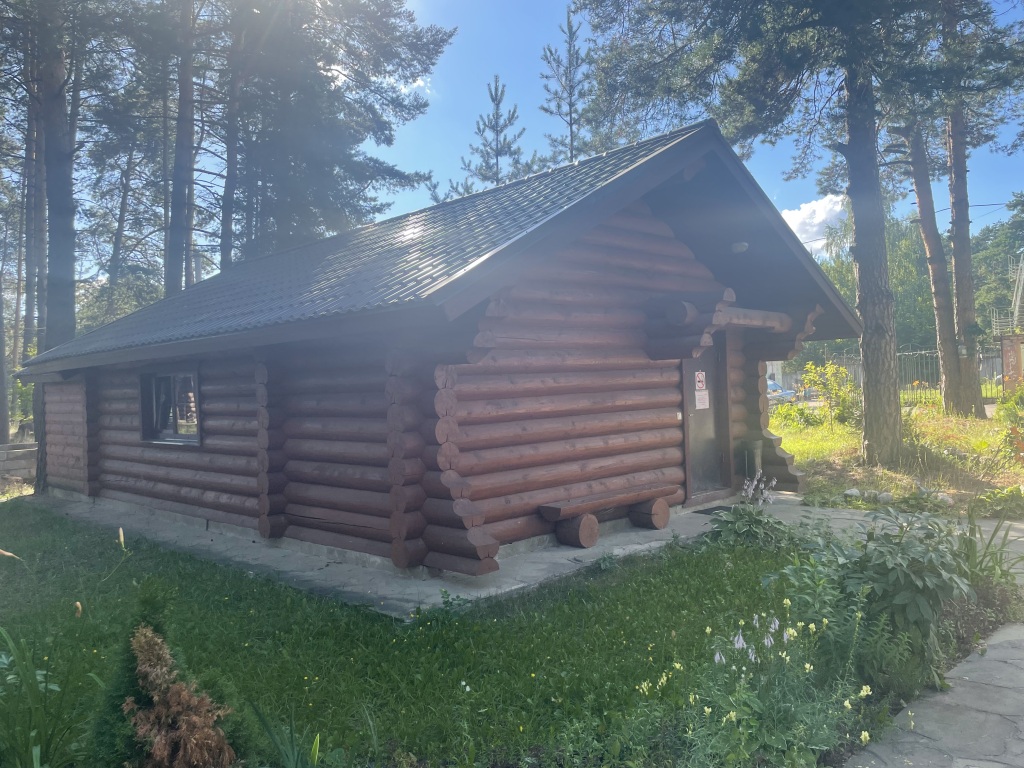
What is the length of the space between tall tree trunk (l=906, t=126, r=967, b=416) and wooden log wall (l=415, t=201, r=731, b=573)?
10486 mm

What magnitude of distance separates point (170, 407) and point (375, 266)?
4736 millimetres

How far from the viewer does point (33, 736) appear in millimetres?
2820

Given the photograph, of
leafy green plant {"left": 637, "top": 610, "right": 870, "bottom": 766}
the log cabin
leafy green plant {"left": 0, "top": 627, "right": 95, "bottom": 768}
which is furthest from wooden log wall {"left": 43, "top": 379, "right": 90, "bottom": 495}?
leafy green plant {"left": 637, "top": 610, "right": 870, "bottom": 766}

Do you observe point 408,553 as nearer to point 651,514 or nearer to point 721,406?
point 651,514

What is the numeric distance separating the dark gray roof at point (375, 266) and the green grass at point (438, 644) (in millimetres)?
2425

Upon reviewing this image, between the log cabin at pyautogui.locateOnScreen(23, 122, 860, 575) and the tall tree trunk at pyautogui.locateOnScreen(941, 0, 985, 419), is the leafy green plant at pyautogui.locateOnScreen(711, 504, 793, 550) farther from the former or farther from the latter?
the tall tree trunk at pyautogui.locateOnScreen(941, 0, 985, 419)

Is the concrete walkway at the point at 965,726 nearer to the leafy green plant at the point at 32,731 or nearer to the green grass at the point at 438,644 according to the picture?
the green grass at the point at 438,644

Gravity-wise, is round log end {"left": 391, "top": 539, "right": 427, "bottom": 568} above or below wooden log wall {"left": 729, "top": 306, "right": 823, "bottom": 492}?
below

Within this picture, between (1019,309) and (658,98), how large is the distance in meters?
32.1

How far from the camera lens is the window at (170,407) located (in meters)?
10.2

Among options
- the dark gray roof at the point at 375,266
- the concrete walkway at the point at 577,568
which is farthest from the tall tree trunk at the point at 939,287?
the dark gray roof at the point at 375,266

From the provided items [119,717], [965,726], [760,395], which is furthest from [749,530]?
[119,717]

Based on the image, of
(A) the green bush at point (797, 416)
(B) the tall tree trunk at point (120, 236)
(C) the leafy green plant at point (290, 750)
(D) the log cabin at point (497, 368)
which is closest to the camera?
(C) the leafy green plant at point (290, 750)

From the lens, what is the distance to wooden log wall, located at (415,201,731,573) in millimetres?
6395
